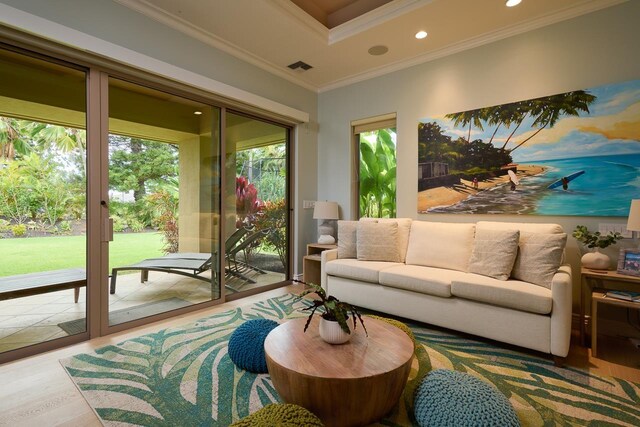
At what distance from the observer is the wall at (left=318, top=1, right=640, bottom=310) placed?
8.83 feet

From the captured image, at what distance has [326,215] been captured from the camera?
427cm

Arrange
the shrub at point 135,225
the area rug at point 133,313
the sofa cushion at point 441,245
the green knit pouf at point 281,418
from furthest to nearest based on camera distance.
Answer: the sofa cushion at point 441,245 < the shrub at point 135,225 < the area rug at point 133,313 < the green knit pouf at point 281,418

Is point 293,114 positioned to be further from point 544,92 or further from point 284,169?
point 544,92

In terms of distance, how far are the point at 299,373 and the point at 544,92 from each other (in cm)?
338

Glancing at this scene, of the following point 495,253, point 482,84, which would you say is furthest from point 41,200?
point 482,84

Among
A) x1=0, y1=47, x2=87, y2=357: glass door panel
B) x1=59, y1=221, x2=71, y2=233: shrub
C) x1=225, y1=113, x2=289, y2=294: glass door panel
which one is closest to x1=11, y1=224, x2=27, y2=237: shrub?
x1=0, y1=47, x2=87, y2=357: glass door panel

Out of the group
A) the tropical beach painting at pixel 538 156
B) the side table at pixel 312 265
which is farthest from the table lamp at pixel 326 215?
the tropical beach painting at pixel 538 156

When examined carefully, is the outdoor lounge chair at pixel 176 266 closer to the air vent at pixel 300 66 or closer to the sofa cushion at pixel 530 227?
the air vent at pixel 300 66

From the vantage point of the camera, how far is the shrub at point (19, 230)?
89.4 inches

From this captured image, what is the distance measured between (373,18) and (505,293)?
2.81 metres

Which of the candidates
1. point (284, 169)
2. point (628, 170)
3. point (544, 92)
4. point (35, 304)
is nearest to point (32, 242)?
point (35, 304)

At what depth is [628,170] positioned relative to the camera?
2586 millimetres

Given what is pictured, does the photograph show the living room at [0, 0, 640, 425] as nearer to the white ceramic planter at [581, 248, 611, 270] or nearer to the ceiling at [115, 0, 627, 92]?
the ceiling at [115, 0, 627, 92]

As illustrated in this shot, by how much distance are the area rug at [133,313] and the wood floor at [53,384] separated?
0.16m
